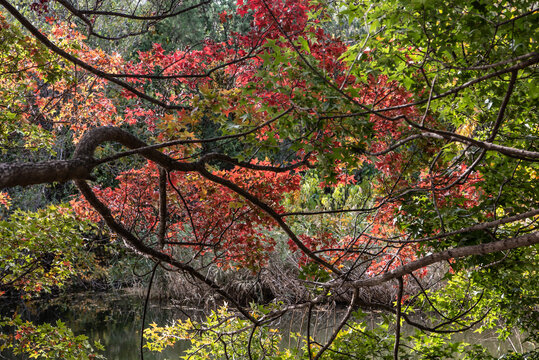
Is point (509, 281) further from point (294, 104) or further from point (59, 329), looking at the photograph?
point (59, 329)

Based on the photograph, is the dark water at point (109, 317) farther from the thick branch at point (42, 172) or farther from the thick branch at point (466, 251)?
the thick branch at point (42, 172)

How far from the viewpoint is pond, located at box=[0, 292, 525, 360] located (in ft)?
22.1

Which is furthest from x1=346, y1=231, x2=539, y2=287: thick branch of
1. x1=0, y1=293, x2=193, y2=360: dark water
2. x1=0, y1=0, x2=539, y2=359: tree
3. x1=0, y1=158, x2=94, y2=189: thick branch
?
x1=0, y1=293, x2=193, y2=360: dark water

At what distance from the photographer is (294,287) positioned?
6.64 m

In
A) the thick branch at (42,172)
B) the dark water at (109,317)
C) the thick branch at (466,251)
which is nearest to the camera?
the thick branch at (42,172)

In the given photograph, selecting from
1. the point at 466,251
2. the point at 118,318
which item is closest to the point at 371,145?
the point at 466,251

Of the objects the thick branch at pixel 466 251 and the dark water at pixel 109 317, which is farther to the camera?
the dark water at pixel 109 317

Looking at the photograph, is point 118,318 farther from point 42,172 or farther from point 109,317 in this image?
point 42,172

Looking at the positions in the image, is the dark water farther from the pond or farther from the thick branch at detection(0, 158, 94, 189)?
the thick branch at detection(0, 158, 94, 189)

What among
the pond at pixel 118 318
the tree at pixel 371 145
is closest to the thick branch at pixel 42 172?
the tree at pixel 371 145

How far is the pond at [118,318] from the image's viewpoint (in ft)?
22.1

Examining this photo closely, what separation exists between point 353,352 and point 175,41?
39.3 feet

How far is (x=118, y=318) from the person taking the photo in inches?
334

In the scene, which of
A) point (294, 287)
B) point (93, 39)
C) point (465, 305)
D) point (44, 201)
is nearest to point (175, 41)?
point (93, 39)
